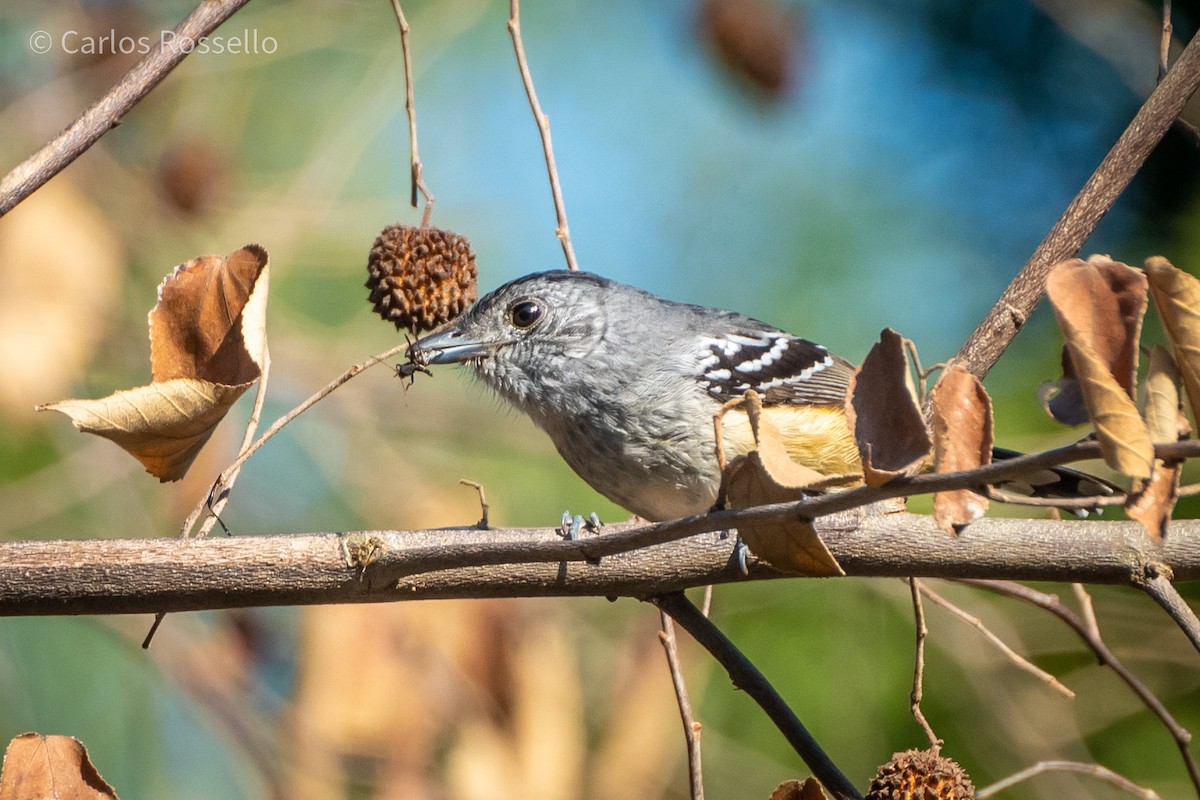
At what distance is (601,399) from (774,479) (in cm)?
277

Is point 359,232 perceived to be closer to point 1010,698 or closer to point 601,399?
point 601,399

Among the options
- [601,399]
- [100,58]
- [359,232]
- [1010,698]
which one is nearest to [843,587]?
[1010,698]

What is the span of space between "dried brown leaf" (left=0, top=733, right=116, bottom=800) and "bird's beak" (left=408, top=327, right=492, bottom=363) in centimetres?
A: 254

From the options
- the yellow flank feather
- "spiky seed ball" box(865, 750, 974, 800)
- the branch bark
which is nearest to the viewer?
the branch bark

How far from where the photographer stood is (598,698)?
212 inches

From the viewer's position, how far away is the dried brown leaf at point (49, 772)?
1986 mm

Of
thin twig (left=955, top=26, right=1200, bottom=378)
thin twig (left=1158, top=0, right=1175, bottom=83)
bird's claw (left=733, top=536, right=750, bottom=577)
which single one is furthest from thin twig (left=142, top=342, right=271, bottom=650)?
thin twig (left=1158, top=0, right=1175, bottom=83)

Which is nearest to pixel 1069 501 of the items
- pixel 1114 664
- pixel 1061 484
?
pixel 1114 664

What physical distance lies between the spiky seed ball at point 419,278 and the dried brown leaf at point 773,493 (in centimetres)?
143

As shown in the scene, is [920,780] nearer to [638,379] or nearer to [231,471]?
[231,471]

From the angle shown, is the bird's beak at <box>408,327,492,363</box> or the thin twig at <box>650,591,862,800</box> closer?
the thin twig at <box>650,591,862,800</box>

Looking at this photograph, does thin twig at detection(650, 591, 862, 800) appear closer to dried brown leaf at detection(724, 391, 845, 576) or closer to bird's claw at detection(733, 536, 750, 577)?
bird's claw at detection(733, 536, 750, 577)

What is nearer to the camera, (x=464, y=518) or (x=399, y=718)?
(x=399, y=718)

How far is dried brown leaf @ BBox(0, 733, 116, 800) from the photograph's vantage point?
199 centimetres
